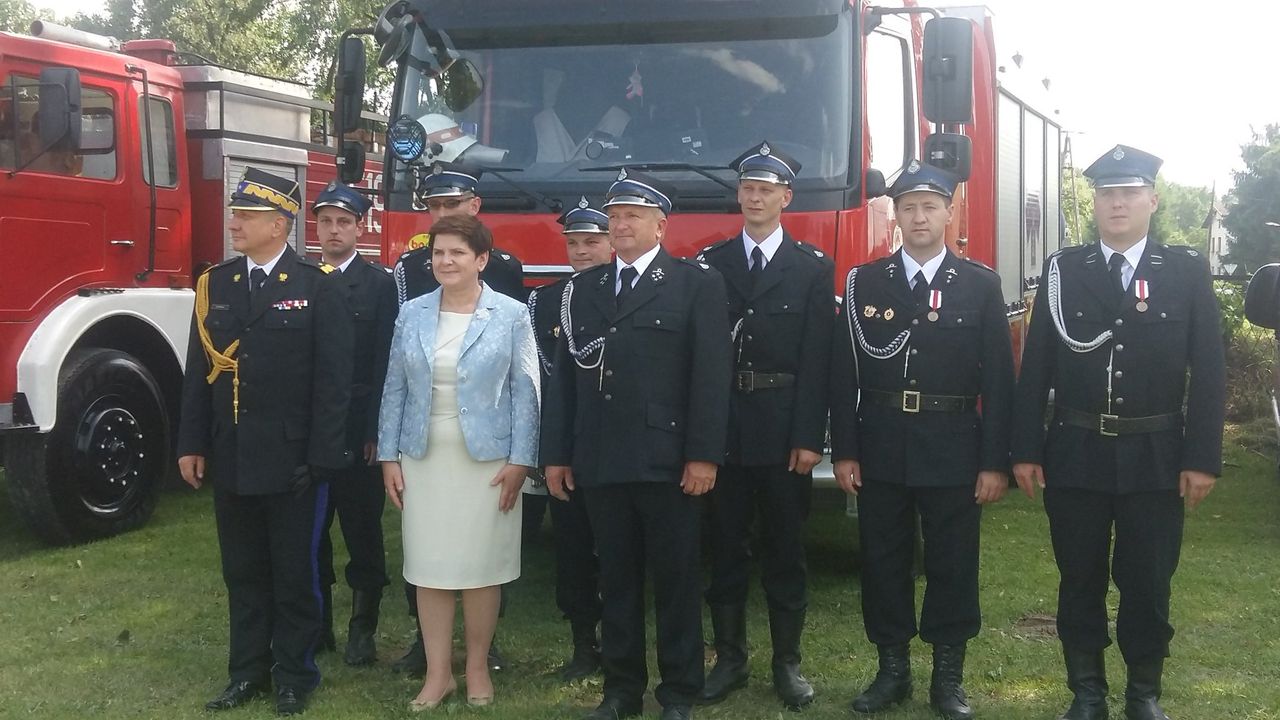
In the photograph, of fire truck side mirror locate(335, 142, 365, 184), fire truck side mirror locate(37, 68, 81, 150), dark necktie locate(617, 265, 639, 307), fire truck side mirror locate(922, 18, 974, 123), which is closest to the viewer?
dark necktie locate(617, 265, 639, 307)

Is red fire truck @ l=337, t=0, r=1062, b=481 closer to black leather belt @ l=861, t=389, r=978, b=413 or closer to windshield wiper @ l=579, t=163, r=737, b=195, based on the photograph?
windshield wiper @ l=579, t=163, r=737, b=195

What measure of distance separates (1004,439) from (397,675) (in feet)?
8.04

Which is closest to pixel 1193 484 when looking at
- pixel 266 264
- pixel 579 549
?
pixel 579 549

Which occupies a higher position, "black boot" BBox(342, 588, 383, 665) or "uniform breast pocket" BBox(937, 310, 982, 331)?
"uniform breast pocket" BBox(937, 310, 982, 331)

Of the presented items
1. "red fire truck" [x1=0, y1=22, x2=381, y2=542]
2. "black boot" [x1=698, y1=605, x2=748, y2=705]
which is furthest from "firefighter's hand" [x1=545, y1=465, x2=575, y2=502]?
"red fire truck" [x1=0, y1=22, x2=381, y2=542]

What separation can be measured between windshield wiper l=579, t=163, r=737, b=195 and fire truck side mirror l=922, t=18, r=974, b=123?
887mm

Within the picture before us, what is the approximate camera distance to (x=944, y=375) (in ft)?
14.2

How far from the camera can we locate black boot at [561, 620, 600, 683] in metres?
4.96

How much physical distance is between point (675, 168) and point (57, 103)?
3524 mm

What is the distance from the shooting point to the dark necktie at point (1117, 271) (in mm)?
4155

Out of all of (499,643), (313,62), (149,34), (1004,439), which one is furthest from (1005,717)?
(149,34)

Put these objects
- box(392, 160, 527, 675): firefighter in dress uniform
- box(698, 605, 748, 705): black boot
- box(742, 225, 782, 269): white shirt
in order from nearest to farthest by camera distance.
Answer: box(742, 225, 782, 269): white shirt < box(698, 605, 748, 705): black boot < box(392, 160, 527, 675): firefighter in dress uniform

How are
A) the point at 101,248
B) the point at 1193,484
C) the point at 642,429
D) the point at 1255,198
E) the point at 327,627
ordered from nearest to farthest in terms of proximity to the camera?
the point at 1193,484 → the point at 642,429 → the point at 327,627 → the point at 101,248 → the point at 1255,198

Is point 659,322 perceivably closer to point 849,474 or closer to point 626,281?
point 626,281
